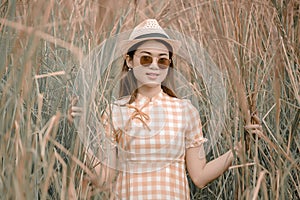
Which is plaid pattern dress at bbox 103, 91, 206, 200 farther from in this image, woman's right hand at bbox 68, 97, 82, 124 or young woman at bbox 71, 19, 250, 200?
woman's right hand at bbox 68, 97, 82, 124

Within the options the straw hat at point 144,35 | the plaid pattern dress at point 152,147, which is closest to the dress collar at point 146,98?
the plaid pattern dress at point 152,147

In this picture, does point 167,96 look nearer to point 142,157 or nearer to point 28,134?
point 142,157

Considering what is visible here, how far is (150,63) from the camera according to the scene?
Result: 139 centimetres

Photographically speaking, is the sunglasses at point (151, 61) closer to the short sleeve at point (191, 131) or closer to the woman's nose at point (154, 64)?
the woman's nose at point (154, 64)

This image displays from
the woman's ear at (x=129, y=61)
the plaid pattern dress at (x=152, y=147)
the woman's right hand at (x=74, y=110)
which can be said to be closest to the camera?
the woman's right hand at (x=74, y=110)

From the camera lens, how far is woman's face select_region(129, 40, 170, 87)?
1.38m

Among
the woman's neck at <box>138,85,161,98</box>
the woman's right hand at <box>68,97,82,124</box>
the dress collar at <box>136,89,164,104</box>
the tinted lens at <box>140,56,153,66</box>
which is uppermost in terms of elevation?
the tinted lens at <box>140,56,153,66</box>

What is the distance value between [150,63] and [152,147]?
177mm

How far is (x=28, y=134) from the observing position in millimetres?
921

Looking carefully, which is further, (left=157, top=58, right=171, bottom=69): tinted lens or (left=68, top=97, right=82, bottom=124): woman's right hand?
(left=157, top=58, right=171, bottom=69): tinted lens

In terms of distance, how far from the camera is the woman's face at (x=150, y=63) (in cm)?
138

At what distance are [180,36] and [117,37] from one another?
41 cm

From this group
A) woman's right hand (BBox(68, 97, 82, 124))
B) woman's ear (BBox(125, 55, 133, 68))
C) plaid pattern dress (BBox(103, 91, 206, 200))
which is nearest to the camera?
woman's right hand (BBox(68, 97, 82, 124))

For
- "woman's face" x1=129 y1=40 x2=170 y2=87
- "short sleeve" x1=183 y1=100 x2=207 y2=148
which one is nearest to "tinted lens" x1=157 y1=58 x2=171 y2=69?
"woman's face" x1=129 y1=40 x2=170 y2=87
